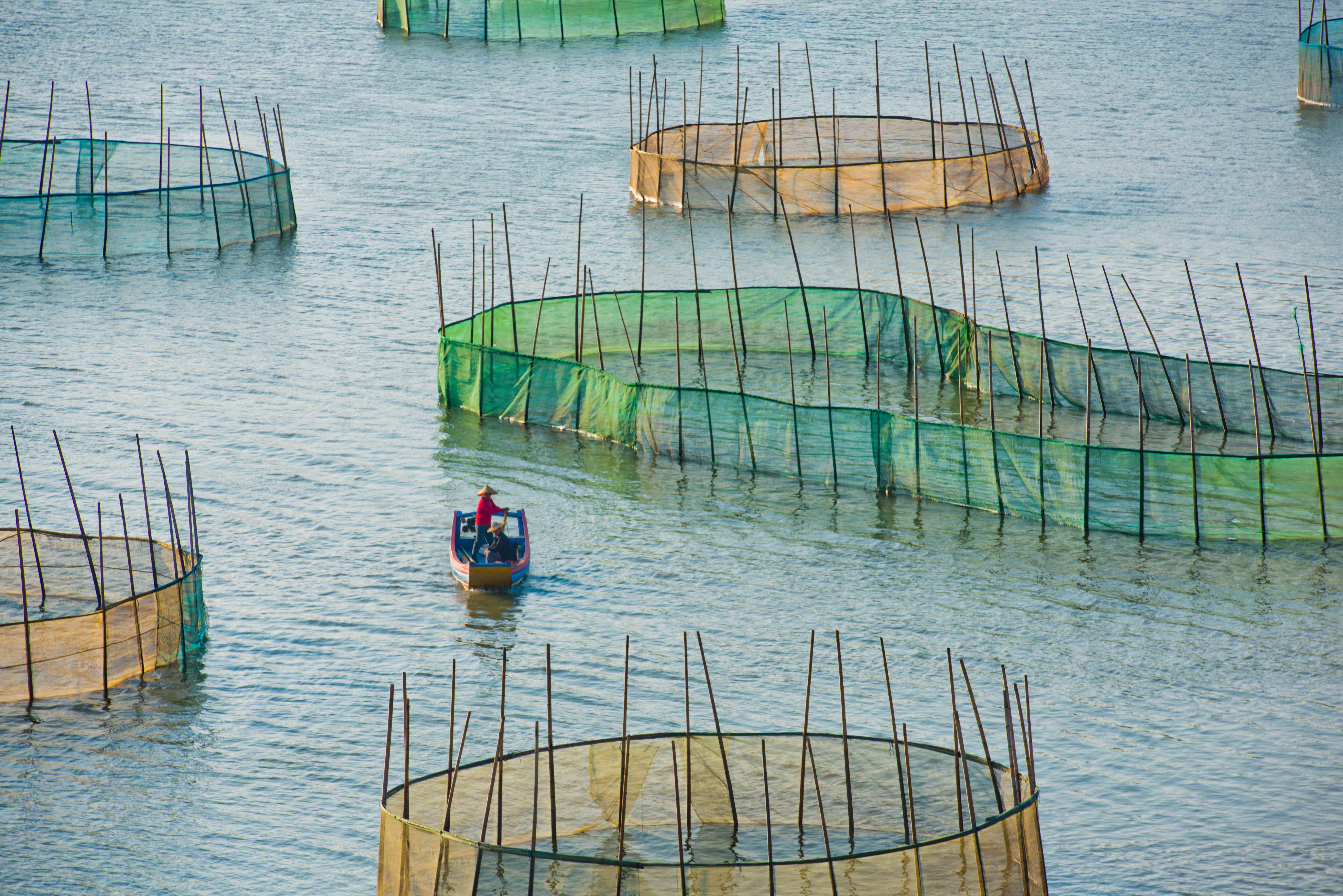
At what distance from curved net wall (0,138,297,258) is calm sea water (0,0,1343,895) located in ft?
3.04

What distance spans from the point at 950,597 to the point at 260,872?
14111mm

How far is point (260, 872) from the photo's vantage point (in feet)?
75.0

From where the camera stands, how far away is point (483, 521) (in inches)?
1224

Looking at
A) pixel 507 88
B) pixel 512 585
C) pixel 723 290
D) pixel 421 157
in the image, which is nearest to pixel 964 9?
pixel 507 88

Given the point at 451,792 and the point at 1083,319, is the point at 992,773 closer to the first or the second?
the point at 451,792

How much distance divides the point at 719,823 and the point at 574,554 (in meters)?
10.9

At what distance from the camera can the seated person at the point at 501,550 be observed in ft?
100

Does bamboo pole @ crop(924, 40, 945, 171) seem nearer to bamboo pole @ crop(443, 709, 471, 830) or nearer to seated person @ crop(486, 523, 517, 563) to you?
seated person @ crop(486, 523, 517, 563)

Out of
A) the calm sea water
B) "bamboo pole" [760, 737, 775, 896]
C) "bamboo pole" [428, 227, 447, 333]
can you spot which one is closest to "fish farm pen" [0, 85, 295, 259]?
the calm sea water

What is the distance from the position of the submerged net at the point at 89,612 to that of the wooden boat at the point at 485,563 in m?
4.90

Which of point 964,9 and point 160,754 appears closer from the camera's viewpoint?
point 160,754

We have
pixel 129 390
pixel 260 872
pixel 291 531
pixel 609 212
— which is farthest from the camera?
pixel 609 212

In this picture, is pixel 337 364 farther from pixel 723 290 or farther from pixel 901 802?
pixel 901 802

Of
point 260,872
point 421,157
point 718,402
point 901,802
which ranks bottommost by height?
point 260,872
